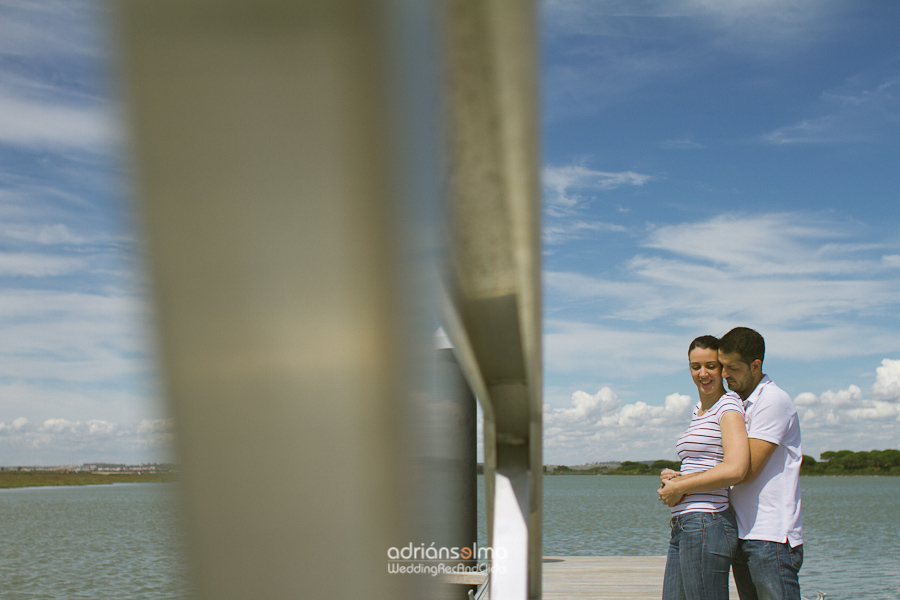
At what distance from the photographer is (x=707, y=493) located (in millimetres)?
2648

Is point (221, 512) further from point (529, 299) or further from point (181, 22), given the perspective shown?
point (529, 299)

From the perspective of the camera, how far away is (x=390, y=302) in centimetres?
32

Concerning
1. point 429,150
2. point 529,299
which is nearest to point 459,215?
point 529,299

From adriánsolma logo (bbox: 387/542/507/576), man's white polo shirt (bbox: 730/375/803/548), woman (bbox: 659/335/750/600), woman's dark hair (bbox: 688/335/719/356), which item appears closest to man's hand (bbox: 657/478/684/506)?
woman (bbox: 659/335/750/600)

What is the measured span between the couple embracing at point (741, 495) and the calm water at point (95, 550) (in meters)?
2.03

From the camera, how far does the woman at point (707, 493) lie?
2559 mm

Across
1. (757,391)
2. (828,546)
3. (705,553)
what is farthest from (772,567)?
(828,546)

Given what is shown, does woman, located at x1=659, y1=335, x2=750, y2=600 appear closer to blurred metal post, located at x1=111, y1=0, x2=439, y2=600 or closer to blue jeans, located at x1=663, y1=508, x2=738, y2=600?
blue jeans, located at x1=663, y1=508, x2=738, y2=600

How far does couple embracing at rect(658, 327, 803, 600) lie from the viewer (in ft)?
8.27

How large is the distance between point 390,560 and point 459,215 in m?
1.63

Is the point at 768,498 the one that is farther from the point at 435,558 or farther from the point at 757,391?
the point at 435,558

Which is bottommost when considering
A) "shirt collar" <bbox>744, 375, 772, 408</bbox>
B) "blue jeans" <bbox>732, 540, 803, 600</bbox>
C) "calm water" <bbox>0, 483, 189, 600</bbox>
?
"calm water" <bbox>0, 483, 189, 600</bbox>

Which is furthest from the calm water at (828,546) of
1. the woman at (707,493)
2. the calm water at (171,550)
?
the woman at (707,493)

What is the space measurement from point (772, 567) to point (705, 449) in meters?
0.51
